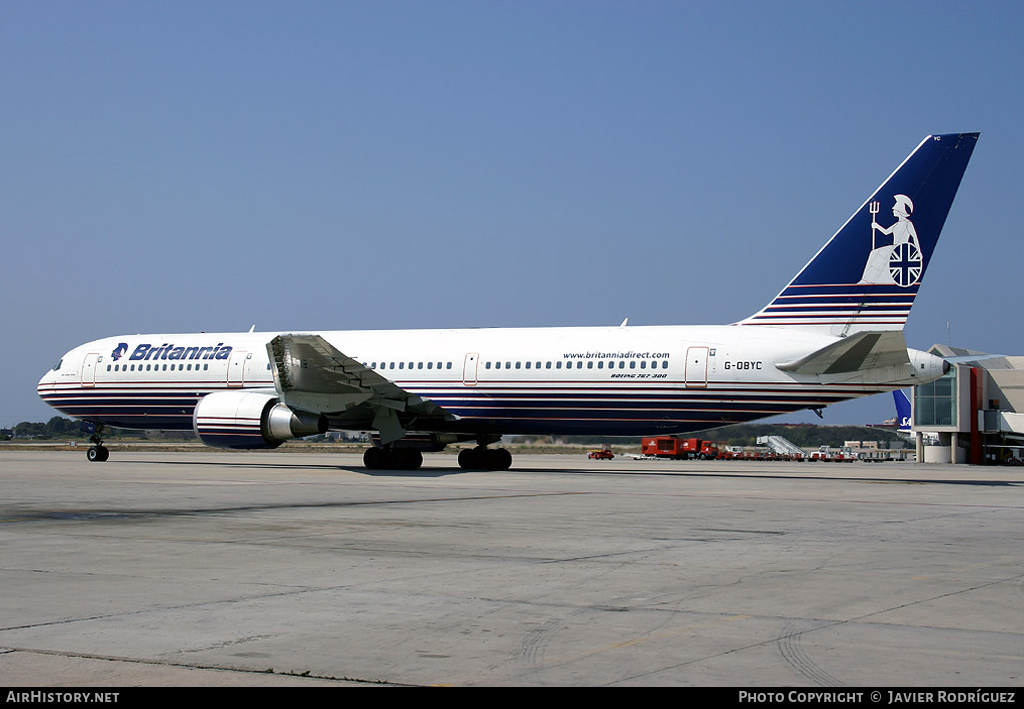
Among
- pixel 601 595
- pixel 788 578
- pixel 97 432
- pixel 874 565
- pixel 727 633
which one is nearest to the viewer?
pixel 727 633

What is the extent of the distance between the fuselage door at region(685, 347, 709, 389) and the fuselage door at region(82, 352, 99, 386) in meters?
21.3

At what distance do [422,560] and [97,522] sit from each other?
5.97 meters

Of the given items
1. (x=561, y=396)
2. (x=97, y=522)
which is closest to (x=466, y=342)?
(x=561, y=396)

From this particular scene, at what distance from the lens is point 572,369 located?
97.8ft

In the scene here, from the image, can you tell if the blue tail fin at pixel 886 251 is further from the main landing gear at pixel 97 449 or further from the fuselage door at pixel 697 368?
the main landing gear at pixel 97 449

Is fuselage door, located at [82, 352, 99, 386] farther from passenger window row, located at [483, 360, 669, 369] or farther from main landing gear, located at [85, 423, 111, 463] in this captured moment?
passenger window row, located at [483, 360, 669, 369]

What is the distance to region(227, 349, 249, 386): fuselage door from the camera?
34031mm

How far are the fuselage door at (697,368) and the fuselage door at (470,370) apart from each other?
21.9 ft

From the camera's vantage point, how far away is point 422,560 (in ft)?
35.1

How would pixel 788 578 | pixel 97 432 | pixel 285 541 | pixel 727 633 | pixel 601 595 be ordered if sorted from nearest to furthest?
pixel 727 633 → pixel 601 595 → pixel 788 578 → pixel 285 541 → pixel 97 432

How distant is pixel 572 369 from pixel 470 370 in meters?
3.43

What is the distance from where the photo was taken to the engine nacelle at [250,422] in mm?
30312

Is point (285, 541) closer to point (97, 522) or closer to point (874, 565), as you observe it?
point (97, 522)

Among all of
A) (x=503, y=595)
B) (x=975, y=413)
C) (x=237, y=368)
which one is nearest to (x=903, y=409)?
(x=975, y=413)
